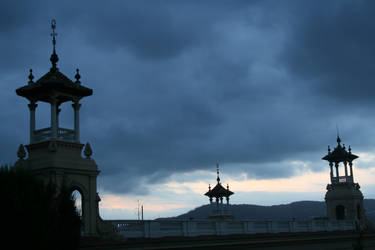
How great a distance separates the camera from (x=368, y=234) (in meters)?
51.4

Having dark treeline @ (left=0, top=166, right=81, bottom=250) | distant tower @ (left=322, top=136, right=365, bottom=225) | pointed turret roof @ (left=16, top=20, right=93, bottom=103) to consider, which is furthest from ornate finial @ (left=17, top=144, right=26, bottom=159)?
distant tower @ (left=322, top=136, right=365, bottom=225)

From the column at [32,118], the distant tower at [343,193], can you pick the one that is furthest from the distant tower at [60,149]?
the distant tower at [343,193]

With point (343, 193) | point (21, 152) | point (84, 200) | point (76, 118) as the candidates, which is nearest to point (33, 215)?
point (84, 200)

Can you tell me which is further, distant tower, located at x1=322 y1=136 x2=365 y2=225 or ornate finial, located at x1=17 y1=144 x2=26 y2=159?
distant tower, located at x1=322 y1=136 x2=365 y2=225

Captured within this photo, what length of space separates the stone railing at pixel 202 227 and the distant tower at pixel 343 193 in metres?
10.4

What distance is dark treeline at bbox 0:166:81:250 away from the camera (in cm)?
1631

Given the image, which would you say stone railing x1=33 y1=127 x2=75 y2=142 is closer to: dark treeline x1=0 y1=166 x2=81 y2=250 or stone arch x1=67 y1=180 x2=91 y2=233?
stone arch x1=67 y1=180 x2=91 y2=233

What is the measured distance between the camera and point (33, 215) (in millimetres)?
16688

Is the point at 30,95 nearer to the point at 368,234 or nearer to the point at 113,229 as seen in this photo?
the point at 113,229

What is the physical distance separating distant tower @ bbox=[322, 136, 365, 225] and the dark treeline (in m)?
41.5

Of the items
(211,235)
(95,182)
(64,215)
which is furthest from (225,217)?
(64,215)

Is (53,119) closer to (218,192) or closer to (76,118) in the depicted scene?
(76,118)

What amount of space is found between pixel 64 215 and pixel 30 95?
12.7m

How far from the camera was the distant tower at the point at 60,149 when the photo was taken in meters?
27.5
